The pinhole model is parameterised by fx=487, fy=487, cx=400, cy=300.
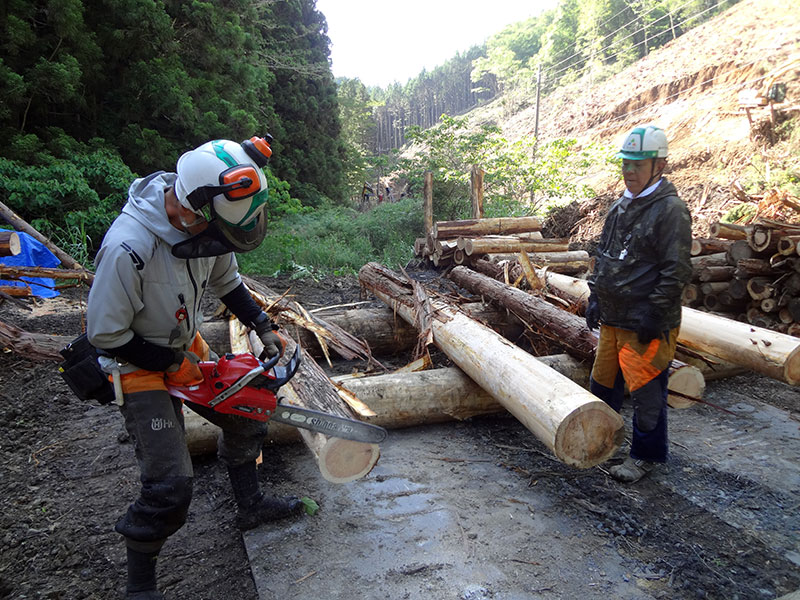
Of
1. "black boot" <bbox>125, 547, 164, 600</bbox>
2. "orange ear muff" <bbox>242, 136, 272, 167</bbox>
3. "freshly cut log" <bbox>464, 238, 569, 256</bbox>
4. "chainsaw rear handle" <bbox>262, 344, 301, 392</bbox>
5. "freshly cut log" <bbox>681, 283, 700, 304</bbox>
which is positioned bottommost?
"black boot" <bbox>125, 547, 164, 600</bbox>

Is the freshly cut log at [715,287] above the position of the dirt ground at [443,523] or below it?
above

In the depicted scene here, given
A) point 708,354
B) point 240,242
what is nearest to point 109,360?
point 240,242

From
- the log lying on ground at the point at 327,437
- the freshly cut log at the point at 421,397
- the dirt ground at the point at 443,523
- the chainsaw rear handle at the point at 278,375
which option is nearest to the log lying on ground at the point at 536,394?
the freshly cut log at the point at 421,397

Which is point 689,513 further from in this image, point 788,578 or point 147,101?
point 147,101

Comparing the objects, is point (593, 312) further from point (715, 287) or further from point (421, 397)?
point (715, 287)

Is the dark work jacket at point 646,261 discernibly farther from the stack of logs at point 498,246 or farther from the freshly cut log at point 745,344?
the stack of logs at point 498,246

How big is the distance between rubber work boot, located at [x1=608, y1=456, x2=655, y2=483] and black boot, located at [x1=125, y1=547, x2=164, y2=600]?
2737 mm

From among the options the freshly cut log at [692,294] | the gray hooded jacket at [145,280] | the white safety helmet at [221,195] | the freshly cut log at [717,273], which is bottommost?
the freshly cut log at [692,294]

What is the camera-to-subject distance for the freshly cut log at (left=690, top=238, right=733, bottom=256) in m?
7.48

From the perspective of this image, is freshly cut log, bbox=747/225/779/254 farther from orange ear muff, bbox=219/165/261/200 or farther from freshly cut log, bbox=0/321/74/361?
freshly cut log, bbox=0/321/74/361

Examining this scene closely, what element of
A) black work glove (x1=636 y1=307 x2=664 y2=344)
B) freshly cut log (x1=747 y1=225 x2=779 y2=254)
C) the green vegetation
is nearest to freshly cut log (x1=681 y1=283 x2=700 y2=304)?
freshly cut log (x1=747 y1=225 x2=779 y2=254)

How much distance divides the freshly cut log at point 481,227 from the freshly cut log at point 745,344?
19.0 feet

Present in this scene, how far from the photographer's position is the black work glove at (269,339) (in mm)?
2656

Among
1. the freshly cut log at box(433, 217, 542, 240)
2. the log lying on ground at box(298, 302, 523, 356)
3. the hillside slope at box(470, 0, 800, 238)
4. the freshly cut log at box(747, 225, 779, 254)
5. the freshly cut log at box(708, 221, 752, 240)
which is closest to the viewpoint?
the log lying on ground at box(298, 302, 523, 356)
